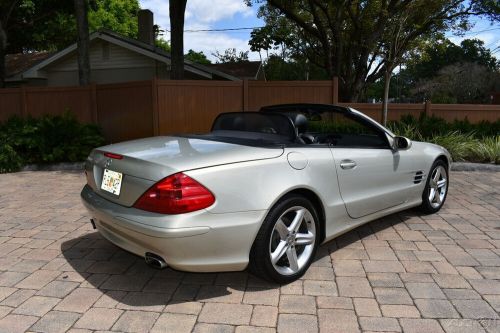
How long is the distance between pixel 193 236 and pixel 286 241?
33.3 inches

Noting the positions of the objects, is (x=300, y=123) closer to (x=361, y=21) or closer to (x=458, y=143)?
(x=458, y=143)

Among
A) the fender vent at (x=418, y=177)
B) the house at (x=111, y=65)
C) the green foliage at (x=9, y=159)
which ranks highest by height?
the house at (x=111, y=65)

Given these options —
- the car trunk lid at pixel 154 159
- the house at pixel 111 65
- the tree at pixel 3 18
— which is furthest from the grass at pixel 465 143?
the tree at pixel 3 18

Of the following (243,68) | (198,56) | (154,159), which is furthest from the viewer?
(198,56)

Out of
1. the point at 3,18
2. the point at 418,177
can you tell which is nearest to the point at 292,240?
the point at 418,177

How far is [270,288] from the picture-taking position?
3410mm

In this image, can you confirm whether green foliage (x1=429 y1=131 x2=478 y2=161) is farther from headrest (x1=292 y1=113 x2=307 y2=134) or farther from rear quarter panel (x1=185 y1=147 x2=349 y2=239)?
rear quarter panel (x1=185 y1=147 x2=349 y2=239)

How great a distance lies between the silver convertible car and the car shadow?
0.32 metres

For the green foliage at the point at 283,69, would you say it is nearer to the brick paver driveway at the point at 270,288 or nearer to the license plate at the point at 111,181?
the brick paver driveway at the point at 270,288

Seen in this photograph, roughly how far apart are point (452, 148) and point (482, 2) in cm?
1238

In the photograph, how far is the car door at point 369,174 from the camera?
12.8 feet

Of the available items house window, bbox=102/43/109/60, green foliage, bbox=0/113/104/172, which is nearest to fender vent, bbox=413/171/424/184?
green foliage, bbox=0/113/104/172

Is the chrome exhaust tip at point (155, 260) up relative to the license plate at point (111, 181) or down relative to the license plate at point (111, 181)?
down

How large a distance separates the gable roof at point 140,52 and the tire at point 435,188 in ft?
42.6
